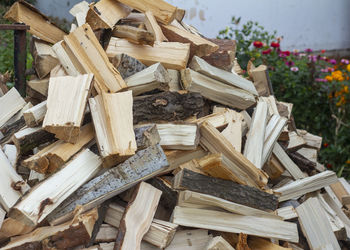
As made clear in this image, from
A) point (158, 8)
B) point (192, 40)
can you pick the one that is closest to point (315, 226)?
point (192, 40)

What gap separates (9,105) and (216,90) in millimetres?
1195

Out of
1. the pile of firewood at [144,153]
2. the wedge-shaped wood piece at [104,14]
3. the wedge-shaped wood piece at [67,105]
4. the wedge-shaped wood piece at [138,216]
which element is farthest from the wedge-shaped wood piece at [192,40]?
the wedge-shaped wood piece at [138,216]

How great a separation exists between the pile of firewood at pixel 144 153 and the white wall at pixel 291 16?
3.79m

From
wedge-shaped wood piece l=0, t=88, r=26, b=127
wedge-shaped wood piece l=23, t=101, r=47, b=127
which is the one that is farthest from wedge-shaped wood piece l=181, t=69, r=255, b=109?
wedge-shaped wood piece l=0, t=88, r=26, b=127

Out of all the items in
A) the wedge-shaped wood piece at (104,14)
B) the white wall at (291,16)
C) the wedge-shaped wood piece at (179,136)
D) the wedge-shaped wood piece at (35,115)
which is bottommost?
the white wall at (291,16)

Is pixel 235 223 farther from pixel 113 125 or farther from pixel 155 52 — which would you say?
pixel 155 52

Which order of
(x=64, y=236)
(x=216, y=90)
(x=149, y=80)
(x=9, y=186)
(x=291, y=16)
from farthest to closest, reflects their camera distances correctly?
(x=291, y=16)
(x=216, y=90)
(x=149, y=80)
(x=9, y=186)
(x=64, y=236)

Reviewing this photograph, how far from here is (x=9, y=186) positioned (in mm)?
2154

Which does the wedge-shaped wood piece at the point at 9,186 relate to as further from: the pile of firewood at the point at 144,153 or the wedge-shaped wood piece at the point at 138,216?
the wedge-shaped wood piece at the point at 138,216

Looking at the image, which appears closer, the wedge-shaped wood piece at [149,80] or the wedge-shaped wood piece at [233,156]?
the wedge-shaped wood piece at [233,156]

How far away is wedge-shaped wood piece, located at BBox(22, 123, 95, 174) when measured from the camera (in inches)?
84.2

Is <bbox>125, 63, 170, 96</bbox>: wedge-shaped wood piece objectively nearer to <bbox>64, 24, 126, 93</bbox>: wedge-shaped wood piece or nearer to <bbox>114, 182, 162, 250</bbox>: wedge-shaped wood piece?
<bbox>64, 24, 126, 93</bbox>: wedge-shaped wood piece

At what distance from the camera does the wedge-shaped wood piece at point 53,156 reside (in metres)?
2.14

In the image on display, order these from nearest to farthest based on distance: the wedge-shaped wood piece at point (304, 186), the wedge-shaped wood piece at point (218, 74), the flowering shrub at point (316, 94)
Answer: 1. the wedge-shaped wood piece at point (304, 186)
2. the wedge-shaped wood piece at point (218, 74)
3. the flowering shrub at point (316, 94)
